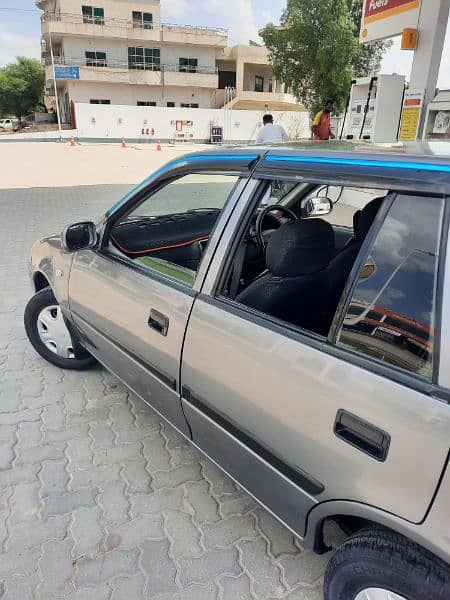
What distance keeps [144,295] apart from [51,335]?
4.70 ft

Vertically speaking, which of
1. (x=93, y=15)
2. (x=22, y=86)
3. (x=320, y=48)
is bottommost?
(x=22, y=86)

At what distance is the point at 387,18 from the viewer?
25.1 ft

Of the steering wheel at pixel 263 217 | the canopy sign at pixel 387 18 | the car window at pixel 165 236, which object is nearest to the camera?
the steering wheel at pixel 263 217

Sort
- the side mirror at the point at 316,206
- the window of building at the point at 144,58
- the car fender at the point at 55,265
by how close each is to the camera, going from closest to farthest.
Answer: the car fender at the point at 55,265 → the side mirror at the point at 316,206 → the window of building at the point at 144,58

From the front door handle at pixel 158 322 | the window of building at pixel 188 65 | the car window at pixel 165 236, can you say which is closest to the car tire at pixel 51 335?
the car window at pixel 165 236

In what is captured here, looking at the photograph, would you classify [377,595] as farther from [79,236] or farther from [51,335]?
[51,335]

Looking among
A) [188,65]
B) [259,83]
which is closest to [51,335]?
[188,65]

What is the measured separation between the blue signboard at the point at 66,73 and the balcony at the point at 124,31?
3.89 m

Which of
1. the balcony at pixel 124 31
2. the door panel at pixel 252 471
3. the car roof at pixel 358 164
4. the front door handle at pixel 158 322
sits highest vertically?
the balcony at pixel 124 31

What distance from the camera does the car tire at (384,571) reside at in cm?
117

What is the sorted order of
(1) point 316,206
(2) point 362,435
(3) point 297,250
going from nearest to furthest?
(2) point 362,435, (3) point 297,250, (1) point 316,206

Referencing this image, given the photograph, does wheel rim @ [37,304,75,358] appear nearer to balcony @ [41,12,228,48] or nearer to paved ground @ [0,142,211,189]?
paved ground @ [0,142,211,189]

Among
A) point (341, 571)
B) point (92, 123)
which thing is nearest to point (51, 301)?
point (341, 571)

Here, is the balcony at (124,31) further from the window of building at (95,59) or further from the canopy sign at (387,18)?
the canopy sign at (387,18)
